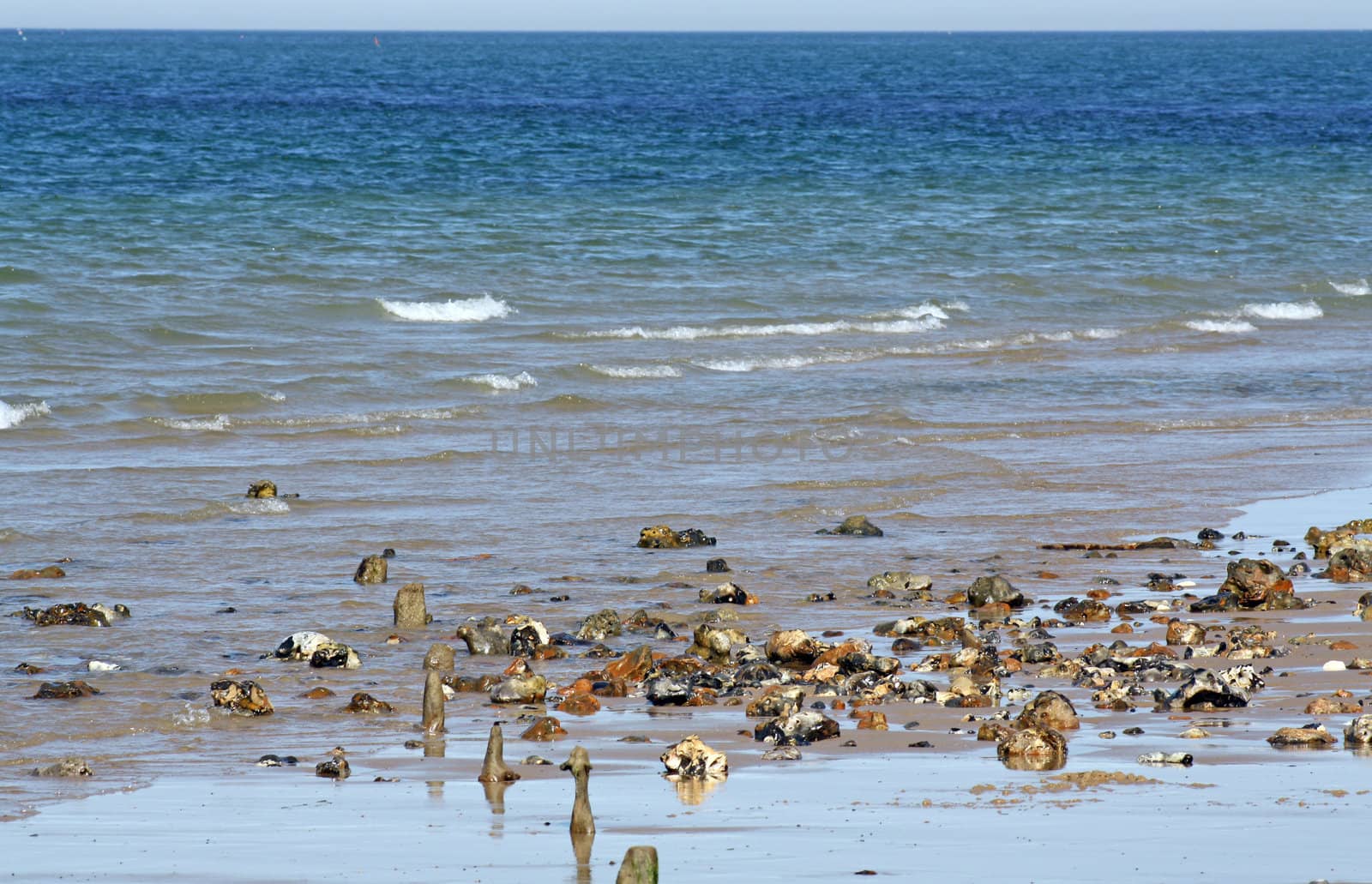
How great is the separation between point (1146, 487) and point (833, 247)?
16317mm

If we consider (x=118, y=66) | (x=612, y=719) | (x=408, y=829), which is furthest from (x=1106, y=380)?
(x=118, y=66)

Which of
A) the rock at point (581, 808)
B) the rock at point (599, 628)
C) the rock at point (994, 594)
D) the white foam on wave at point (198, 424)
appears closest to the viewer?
the rock at point (581, 808)

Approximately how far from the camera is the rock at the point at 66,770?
7.11 m

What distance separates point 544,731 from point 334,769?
1012 mm

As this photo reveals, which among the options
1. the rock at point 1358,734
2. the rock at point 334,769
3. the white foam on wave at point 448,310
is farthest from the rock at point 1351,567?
the white foam on wave at point 448,310

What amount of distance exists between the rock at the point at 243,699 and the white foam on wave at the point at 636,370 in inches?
477

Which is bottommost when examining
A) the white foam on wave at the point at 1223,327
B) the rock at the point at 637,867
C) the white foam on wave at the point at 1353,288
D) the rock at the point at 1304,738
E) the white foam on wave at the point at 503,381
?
the rock at the point at 1304,738

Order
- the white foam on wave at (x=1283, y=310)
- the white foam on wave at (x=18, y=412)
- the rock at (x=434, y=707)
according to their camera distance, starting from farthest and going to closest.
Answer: the white foam on wave at (x=1283, y=310)
the white foam on wave at (x=18, y=412)
the rock at (x=434, y=707)

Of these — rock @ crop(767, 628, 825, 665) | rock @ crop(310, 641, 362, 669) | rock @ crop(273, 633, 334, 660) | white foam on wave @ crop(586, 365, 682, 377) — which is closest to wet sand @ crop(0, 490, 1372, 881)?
rock @ crop(310, 641, 362, 669)

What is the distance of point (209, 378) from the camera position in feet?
62.5

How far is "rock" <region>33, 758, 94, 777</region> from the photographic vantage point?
23.3ft

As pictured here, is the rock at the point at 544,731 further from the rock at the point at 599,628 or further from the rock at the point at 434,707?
the rock at the point at 599,628

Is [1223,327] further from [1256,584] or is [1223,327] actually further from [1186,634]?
[1186,634]

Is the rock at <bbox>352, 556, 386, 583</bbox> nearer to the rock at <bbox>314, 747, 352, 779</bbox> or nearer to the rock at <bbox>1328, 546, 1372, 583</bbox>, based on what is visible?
the rock at <bbox>314, 747, 352, 779</bbox>
